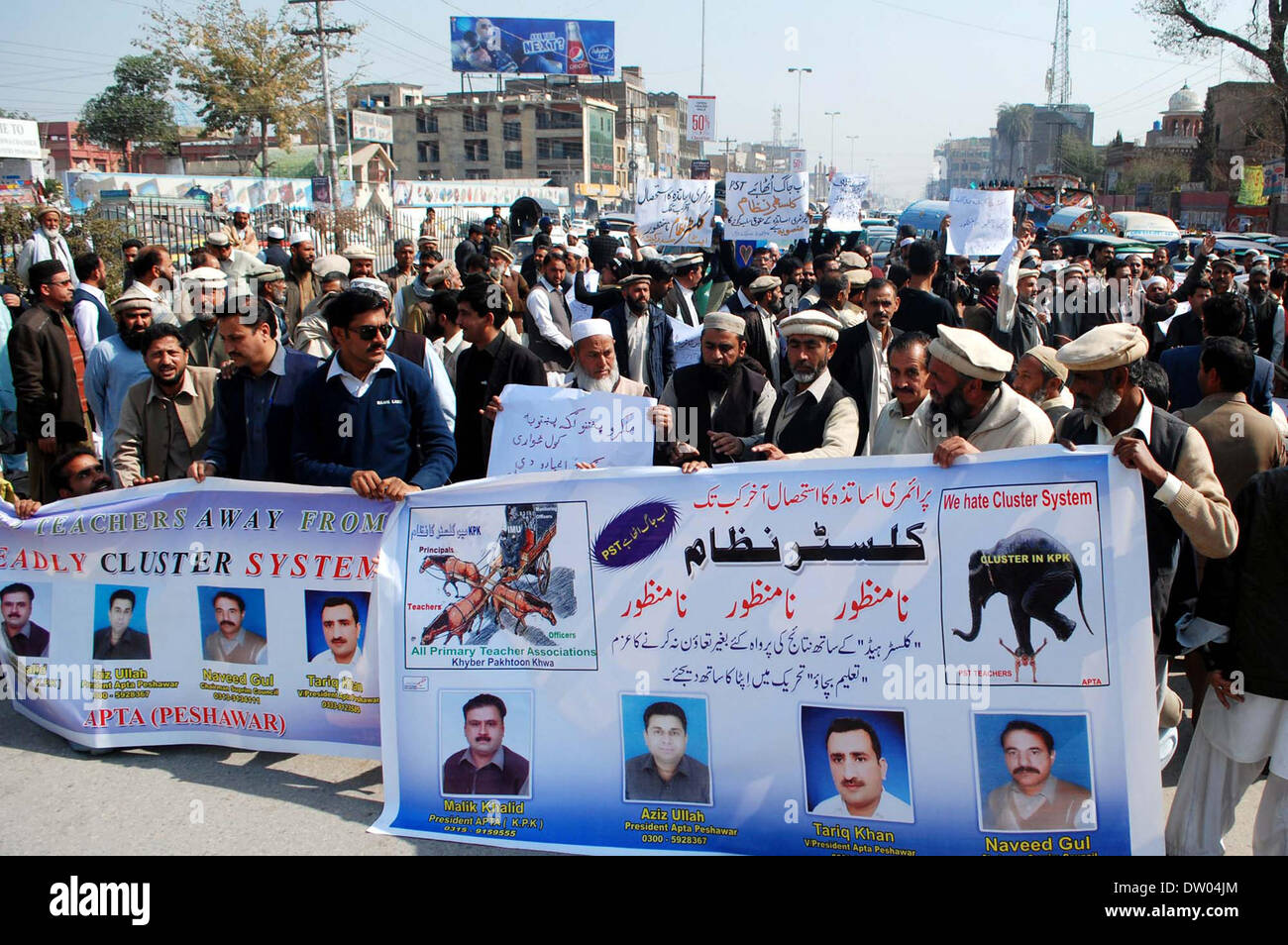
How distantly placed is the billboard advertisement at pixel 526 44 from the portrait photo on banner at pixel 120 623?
86119 millimetres

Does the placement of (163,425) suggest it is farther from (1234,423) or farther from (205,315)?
(1234,423)

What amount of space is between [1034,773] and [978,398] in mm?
1372

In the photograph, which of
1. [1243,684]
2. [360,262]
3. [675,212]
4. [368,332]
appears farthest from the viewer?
[675,212]

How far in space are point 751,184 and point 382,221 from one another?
14.3m

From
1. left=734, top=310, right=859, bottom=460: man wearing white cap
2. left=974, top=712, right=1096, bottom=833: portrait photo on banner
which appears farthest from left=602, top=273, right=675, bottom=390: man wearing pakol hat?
left=974, top=712, right=1096, bottom=833: portrait photo on banner

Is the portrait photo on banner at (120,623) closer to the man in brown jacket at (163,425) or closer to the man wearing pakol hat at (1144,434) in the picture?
the man in brown jacket at (163,425)

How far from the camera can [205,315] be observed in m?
6.42

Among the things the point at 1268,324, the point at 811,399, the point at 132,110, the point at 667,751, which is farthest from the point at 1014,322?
the point at 132,110

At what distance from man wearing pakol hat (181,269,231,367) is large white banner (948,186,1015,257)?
7.76m

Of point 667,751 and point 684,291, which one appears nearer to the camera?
point 667,751

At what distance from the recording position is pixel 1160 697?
402 cm
